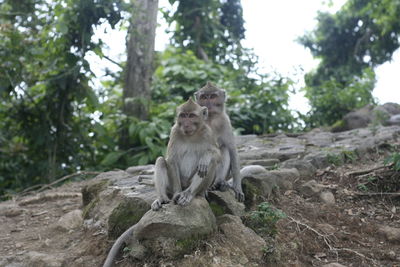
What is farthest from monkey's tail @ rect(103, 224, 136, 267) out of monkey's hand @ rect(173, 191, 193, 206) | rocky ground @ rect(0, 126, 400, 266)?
monkey's hand @ rect(173, 191, 193, 206)

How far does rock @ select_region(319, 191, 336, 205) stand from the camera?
6621 millimetres

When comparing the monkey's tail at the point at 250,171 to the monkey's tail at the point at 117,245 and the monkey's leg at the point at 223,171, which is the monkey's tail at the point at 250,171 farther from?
the monkey's tail at the point at 117,245

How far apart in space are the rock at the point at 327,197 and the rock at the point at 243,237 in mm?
1892

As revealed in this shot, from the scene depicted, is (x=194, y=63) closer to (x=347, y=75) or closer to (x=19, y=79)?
(x=19, y=79)

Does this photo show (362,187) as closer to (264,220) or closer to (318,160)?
(318,160)

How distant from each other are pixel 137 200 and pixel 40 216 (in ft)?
8.09

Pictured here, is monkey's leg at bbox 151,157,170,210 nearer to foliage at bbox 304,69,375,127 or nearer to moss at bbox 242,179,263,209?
moss at bbox 242,179,263,209

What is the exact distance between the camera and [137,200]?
5.57 m

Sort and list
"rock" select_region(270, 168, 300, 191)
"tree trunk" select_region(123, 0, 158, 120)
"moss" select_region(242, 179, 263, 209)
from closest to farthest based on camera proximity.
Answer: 1. "moss" select_region(242, 179, 263, 209)
2. "rock" select_region(270, 168, 300, 191)
3. "tree trunk" select_region(123, 0, 158, 120)

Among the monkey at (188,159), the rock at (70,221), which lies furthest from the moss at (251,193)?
the rock at (70,221)

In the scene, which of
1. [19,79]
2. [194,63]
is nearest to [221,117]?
[19,79]

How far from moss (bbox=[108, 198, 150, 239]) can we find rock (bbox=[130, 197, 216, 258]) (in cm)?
51

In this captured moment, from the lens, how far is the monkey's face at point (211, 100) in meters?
6.77

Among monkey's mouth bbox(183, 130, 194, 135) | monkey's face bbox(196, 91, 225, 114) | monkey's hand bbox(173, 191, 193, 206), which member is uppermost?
monkey's face bbox(196, 91, 225, 114)
